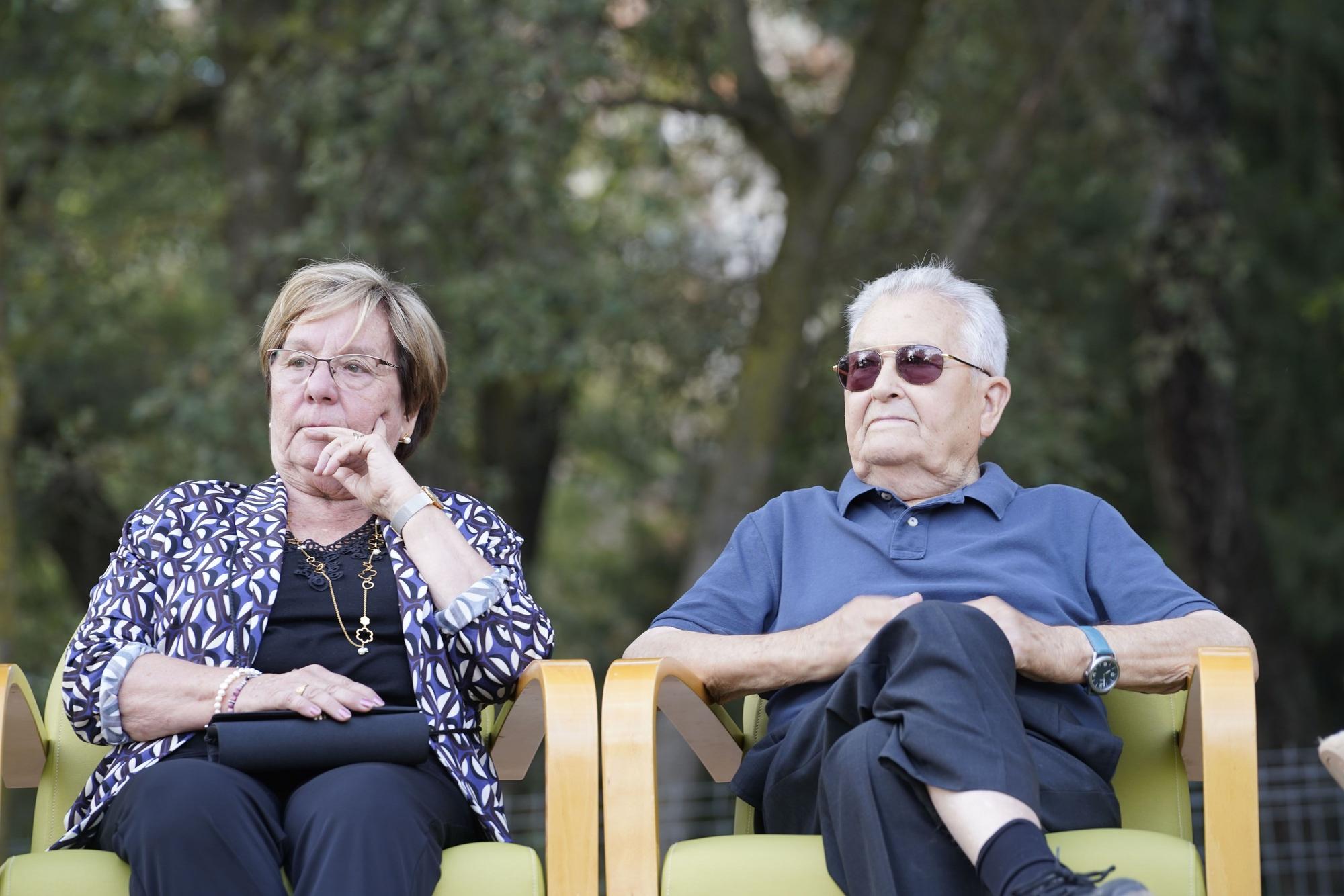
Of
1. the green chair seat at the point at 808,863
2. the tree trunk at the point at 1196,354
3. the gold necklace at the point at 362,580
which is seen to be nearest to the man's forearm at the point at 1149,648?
the green chair seat at the point at 808,863

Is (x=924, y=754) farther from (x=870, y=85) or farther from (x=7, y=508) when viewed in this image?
(x=870, y=85)

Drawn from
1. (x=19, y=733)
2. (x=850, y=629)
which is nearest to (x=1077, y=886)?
(x=850, y=629)

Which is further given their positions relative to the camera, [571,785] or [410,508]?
[410,508]

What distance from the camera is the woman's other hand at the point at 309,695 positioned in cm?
242

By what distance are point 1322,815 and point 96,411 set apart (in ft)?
21.5

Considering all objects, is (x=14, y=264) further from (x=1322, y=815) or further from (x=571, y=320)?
(x=1322, y=815)

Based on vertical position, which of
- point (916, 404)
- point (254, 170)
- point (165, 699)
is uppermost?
point (254, 170)

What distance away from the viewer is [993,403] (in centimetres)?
307

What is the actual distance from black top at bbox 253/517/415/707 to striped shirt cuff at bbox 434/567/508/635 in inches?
4.2

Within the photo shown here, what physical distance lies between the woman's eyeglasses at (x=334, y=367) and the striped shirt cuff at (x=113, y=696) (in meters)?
0.63

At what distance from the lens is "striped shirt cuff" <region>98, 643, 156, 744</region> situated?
2.47 meters

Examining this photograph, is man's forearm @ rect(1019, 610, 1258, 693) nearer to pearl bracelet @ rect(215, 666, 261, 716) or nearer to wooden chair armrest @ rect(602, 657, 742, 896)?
wooden chair armrest @ rect(602, 657, 742, 896)

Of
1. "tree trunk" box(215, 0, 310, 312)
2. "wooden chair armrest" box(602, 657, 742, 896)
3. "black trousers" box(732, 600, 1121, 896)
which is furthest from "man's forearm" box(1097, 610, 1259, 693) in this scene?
"tree trunk" box(215, 0, 310, 312)

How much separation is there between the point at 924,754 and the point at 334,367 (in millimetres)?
1363
